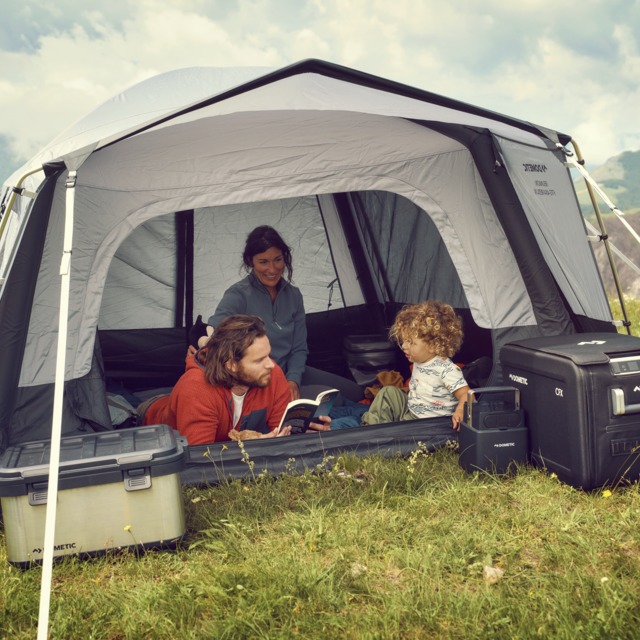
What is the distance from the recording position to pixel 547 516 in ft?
9.38

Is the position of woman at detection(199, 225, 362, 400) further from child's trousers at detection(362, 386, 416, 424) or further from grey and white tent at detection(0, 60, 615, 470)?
child's trousers at detection(362, 386, 416, 424)

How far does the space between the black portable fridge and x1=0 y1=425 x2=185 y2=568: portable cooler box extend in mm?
1522

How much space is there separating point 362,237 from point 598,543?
3.48m

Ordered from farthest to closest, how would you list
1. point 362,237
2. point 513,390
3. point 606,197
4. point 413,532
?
point 362,237 → point 606,197 → point 513,390 → point 413,532

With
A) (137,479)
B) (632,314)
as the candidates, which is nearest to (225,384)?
(137,479)

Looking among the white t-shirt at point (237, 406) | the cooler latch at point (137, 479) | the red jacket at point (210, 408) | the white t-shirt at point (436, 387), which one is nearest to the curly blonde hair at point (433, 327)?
the white t-shirt at point (436, 387)

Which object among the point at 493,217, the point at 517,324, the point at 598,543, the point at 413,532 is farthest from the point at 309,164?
the point at 598,543

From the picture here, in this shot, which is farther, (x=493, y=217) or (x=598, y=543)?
(x=493, y=217)

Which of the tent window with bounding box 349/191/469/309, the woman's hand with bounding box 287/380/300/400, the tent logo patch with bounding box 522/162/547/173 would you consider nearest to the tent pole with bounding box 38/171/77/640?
the woman's hand with bounding box 287/380/300/400

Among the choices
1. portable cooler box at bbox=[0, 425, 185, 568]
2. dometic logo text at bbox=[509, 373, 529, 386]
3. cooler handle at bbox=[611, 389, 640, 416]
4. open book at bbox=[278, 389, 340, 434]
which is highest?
dometic logo text at bbox=[509, 373, 529, 386]

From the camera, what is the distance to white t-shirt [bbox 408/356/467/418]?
3.72 m

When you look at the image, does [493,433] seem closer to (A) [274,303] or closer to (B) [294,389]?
(B) [294,389]

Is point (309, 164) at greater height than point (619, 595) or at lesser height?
greater

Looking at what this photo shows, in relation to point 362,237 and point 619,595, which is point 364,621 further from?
point 362,237
